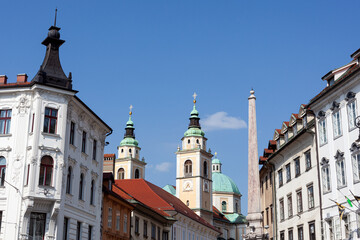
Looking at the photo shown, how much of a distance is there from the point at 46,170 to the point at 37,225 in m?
2.71

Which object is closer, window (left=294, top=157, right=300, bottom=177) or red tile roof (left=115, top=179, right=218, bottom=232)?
window (left=294, top=157, right=300, bottom=177)

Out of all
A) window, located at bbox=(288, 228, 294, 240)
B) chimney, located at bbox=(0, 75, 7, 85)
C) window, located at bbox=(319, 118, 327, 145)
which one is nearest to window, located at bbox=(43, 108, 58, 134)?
chimney, located at bbox=(0, 75, 7, 85)

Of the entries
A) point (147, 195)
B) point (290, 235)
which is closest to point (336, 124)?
point (290, 235)

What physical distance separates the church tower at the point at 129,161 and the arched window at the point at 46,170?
243 feet

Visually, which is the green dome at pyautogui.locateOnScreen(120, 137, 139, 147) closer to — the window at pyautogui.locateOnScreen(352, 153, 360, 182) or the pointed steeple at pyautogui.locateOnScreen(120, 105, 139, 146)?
the pointed steeple at pyautogui.locateOnScreen(120, 105, 139, 146)

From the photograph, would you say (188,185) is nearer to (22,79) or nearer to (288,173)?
(288,173)

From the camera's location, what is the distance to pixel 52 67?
29172 mm

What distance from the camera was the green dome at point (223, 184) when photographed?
422 feet

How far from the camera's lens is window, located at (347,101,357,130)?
24.8 m

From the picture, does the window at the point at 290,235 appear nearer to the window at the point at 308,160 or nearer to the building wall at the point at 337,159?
the window at the point at 308,160

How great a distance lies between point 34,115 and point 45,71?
267 cm

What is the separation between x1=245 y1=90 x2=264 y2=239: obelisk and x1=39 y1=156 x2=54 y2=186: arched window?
10.0m

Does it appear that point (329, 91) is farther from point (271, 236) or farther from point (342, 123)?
point (271, 236)

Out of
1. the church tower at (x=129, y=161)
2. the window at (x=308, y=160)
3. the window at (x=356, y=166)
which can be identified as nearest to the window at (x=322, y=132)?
the window at (x=308, y=160)
